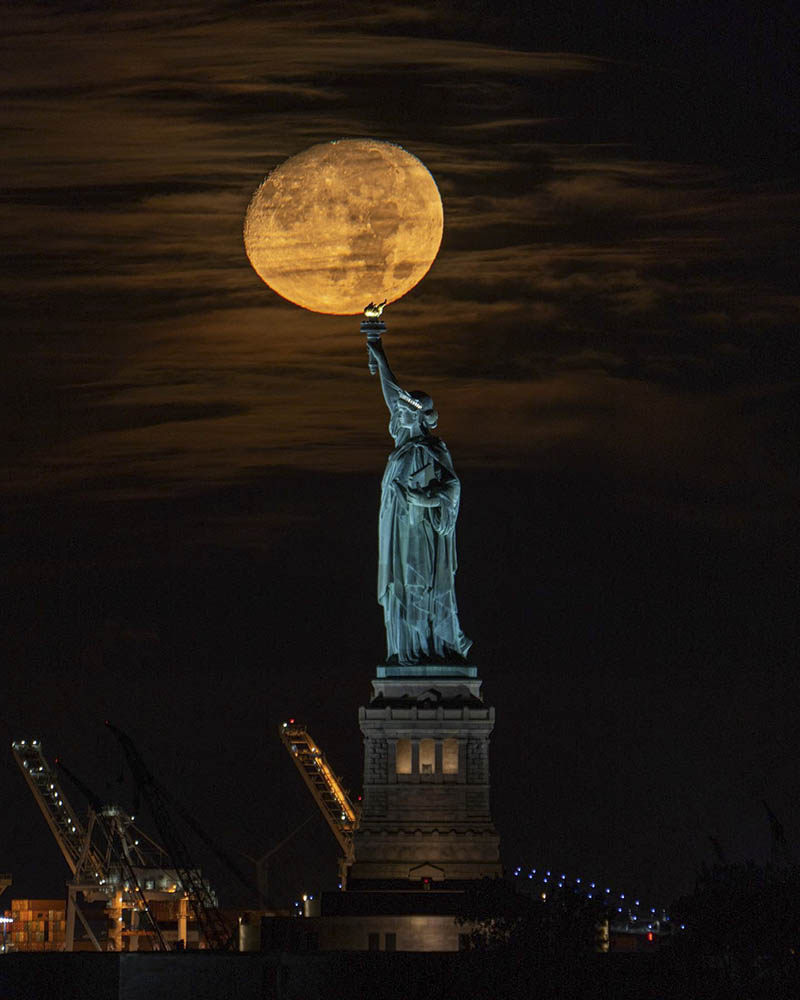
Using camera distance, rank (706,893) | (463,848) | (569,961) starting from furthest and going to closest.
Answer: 1. (463,848)
2. (706,893)
3. (569,961)

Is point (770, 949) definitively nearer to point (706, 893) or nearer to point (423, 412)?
point (706, 893)

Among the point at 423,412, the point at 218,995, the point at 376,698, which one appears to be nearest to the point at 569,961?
the point at 218,995

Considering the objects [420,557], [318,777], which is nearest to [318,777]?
[318,777]

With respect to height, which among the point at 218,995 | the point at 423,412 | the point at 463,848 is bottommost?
the point at 218,995

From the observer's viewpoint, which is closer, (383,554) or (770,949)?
(770,949)

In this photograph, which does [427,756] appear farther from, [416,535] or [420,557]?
[416,535]
